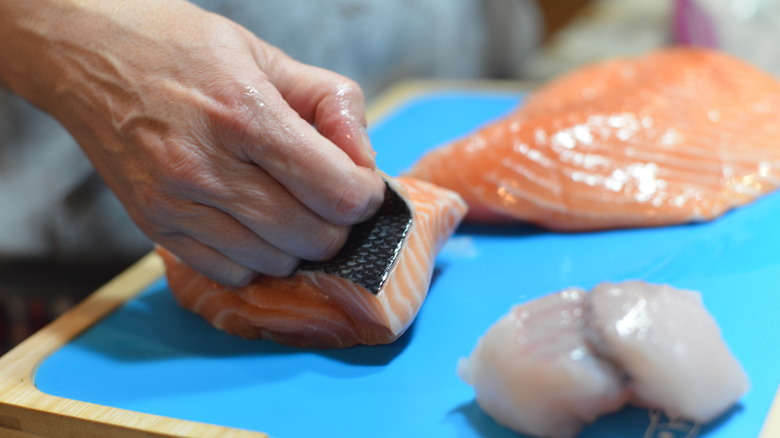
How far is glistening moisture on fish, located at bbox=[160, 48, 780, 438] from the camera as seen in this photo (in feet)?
4.14

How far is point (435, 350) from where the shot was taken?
5.25 feet

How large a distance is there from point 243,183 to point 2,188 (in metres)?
1.06

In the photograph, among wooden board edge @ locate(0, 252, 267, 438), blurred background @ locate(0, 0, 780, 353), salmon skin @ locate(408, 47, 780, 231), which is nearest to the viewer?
wooden board edge @ locate(0, 252, 267, 438)

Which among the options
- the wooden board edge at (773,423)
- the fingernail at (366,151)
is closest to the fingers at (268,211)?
the fingernail at (366,151)

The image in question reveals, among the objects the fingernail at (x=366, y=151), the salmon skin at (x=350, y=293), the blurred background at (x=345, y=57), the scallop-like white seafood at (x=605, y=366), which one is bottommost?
the blurred background at (x=345, y=57)

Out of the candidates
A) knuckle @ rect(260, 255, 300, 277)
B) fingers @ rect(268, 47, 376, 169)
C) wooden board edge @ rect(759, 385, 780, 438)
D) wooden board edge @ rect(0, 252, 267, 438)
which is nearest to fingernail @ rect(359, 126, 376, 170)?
fingers @ rect(268, 47, 376, 169)

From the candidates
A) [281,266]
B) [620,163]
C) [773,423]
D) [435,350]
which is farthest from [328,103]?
[773,423]

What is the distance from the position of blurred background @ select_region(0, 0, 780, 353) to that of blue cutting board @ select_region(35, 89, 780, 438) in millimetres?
511

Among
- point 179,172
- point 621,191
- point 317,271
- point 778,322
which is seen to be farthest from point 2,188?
point 778,322

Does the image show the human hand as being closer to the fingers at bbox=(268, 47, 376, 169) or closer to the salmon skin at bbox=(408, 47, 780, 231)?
the fingers at bbox=(268, 47, 376, 169)

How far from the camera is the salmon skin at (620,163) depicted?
205 cm

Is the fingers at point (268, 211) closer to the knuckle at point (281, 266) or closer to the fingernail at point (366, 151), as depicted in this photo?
the knuckle at point (281, 266)

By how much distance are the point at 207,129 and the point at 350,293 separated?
0.42m

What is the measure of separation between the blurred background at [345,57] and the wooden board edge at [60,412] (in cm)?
57
